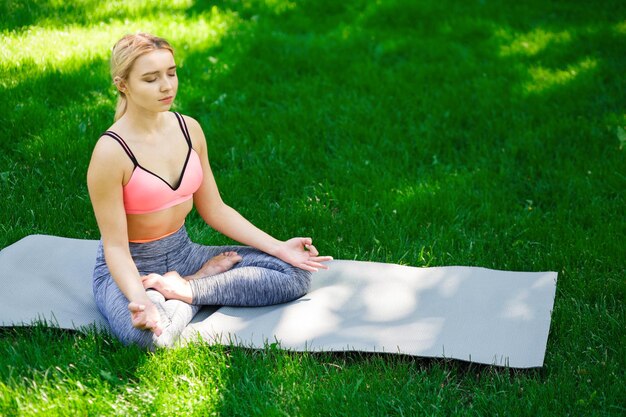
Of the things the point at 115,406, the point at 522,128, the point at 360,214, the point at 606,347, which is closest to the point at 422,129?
the point at 522,128

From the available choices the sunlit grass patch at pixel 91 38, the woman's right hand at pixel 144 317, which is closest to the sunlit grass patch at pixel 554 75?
the sunlit grass patch at pixel 91 38

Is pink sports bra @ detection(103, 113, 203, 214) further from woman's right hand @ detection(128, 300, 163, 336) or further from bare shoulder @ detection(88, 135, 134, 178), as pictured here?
woman's right hand @ detection(128, 300, 163, 336)

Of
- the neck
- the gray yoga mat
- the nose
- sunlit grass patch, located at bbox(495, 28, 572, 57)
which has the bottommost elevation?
sunlit grass patch, located at bbox(495, 28, 572, 57)

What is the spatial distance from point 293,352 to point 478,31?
463 cm

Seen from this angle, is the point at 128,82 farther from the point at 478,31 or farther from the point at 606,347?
the point at 478,31

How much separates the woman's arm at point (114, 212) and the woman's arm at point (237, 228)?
456mm

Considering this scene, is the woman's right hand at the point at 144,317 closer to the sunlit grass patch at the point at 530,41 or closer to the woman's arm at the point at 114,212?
the woman's arm at the point at 114,212

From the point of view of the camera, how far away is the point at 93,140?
493 centimetres

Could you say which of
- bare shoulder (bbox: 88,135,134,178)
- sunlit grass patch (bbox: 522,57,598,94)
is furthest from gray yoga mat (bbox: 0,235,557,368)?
sunlit grass patch (bbox: 522,57,598,94)

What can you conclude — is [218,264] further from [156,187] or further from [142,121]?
[142,121]

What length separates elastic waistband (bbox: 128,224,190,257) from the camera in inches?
137

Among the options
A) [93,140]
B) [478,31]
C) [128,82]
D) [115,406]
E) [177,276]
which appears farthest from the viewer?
[478,31]

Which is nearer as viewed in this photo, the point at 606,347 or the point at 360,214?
the point at 606,347

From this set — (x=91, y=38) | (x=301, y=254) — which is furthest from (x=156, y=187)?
(x=91, y=38)
